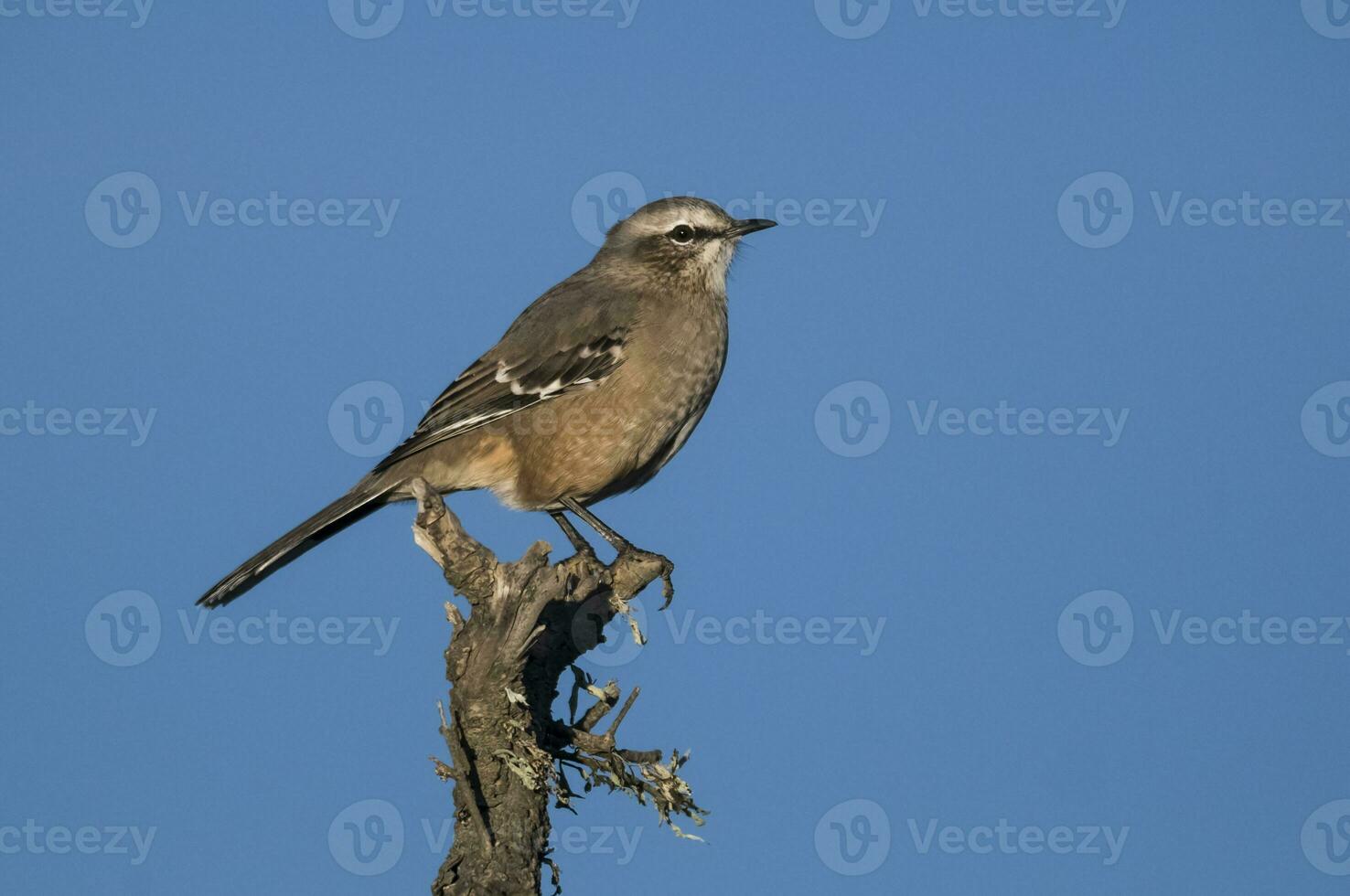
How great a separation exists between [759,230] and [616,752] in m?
3.98

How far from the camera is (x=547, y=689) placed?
260 inches

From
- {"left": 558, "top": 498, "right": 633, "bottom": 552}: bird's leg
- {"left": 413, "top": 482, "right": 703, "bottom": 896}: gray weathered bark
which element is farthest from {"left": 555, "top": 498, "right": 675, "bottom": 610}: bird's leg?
{"left": 413, "top": 482, "right": 703, "bottom": 896}: gray weathered bark

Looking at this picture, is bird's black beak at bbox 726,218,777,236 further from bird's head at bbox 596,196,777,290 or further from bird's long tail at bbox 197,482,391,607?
bird's long tail at bbox 197,482,391,607

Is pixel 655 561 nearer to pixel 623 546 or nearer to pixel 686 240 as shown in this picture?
pixel 623 546

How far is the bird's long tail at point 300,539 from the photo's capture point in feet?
25.7

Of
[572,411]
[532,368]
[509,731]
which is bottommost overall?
[509,731]

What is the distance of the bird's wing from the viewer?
8.47m

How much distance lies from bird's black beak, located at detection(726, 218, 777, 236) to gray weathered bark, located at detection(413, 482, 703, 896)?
11.0 ft

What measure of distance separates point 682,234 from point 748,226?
419mm

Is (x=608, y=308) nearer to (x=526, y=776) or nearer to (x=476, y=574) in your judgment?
(x=476, y=574)

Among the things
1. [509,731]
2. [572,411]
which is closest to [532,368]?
[572,411]

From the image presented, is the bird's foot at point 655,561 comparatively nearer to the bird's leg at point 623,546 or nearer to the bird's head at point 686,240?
the bird's leg at point 623,546

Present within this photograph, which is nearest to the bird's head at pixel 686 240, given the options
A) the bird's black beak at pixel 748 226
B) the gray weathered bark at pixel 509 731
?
the bird's black beak at pixel 748 226

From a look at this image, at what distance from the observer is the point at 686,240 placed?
924 cm
